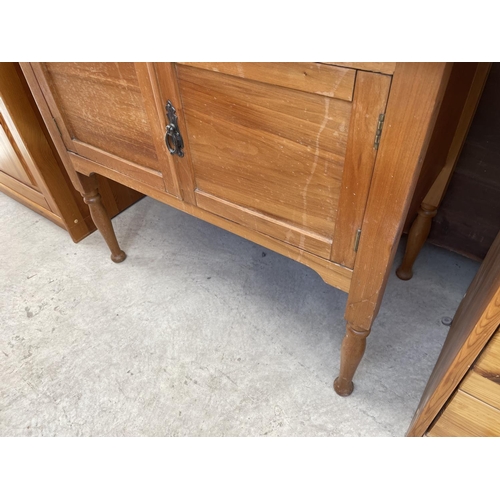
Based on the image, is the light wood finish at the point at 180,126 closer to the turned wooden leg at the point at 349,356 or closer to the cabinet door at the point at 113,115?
the cabinet door at the point at 113,115

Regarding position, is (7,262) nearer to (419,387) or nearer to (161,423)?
(161,423)

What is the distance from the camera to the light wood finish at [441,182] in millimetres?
803

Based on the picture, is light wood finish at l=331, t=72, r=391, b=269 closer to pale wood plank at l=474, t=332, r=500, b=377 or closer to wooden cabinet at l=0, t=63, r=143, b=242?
pale wood plank at l=474, t=332, r=500, b=377

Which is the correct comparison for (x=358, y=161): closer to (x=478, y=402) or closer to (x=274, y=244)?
(x=274, y=244)

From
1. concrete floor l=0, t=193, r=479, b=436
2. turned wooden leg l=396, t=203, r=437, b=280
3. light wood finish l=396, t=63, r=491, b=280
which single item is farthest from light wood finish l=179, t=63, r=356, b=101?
concrete floor l=0, t=193, r=479, b=436

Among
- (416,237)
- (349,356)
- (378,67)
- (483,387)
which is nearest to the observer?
(378,67)

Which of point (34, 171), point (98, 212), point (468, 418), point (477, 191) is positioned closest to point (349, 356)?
point (468, 418)

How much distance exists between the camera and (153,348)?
1.06 meters

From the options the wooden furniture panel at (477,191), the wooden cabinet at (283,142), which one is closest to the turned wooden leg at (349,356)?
the wooden cabinet at (283,142)

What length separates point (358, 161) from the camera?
1.78 feet

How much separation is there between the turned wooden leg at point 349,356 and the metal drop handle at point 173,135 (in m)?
0.47

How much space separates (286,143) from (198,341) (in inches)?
25.5

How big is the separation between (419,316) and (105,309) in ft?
2.92
